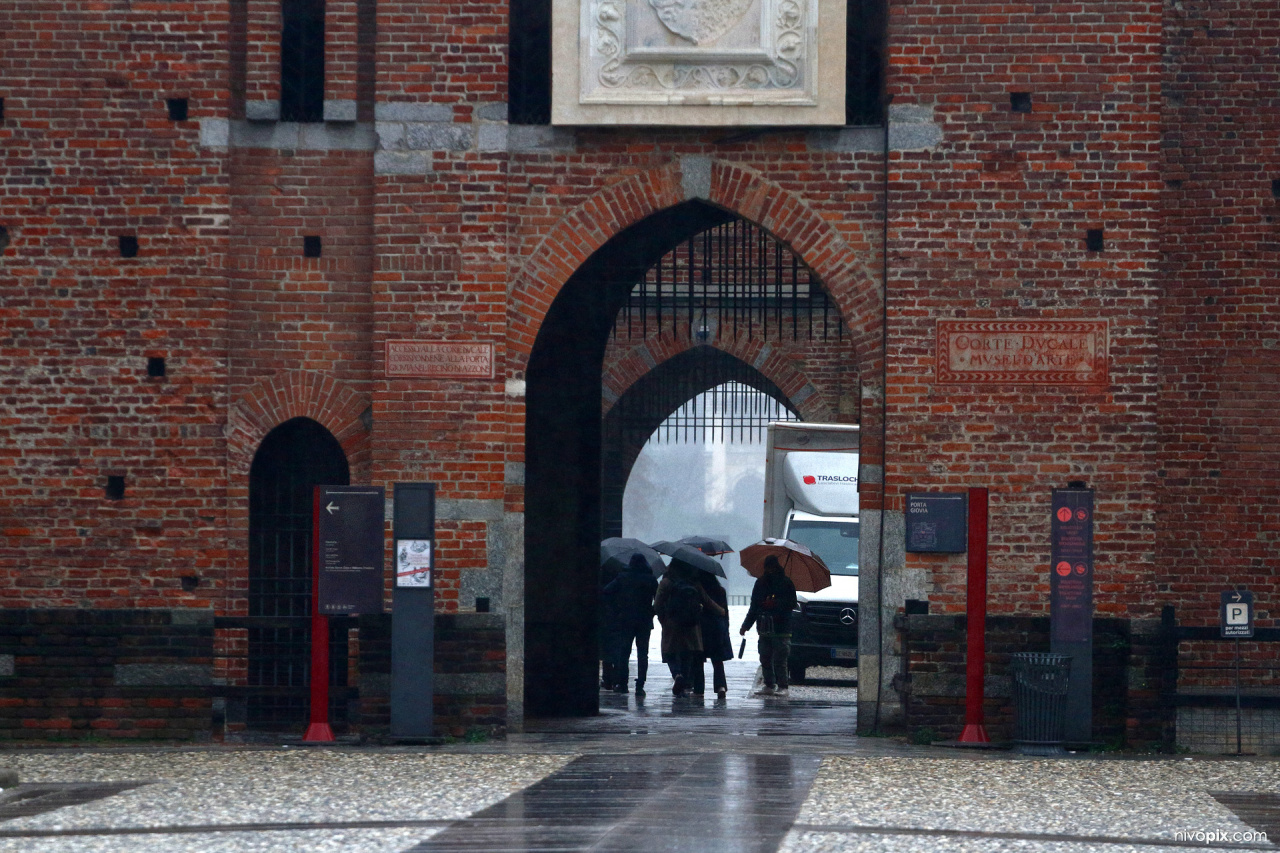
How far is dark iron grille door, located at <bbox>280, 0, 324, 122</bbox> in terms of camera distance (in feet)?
43.2

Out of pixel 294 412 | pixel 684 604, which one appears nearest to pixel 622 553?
pixel 684 604

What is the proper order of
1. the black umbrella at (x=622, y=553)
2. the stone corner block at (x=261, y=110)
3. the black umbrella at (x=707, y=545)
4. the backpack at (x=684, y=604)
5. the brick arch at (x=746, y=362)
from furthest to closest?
the brick arch at (x=746, y=362), the black umbrella at (x=707, y=545), the black umbrella at (x=622, y=553), the backpack at (x=684, y=604), the stone corner block at (x=261, y=110)

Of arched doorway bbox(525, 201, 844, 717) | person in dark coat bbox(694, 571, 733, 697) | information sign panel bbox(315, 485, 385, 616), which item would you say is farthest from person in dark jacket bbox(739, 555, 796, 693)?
information sign panel bbox(315, 485, 385, 616)

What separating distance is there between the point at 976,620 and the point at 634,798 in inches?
154

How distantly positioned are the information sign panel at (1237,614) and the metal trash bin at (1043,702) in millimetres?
1304

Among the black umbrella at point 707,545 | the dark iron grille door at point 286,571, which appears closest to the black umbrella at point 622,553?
the black umbrella at point 707,545

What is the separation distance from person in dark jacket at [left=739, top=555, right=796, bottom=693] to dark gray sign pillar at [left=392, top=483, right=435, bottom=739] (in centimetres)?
687

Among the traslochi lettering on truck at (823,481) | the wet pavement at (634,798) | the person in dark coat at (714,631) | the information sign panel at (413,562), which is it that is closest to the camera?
the wet pavement at (634,798)

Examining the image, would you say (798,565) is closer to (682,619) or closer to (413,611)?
(682,619)

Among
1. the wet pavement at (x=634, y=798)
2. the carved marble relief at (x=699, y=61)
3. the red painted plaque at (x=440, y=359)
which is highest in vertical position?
the carved marble relief at (x=699, y=61)

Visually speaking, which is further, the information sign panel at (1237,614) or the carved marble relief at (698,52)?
the carved marble relief at (698,52)

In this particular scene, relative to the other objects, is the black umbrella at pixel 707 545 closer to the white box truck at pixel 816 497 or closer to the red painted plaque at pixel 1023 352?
the white box truck at pixel 816 497

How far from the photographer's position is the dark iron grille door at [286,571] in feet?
42.7

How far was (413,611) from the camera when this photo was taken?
12.2 m
